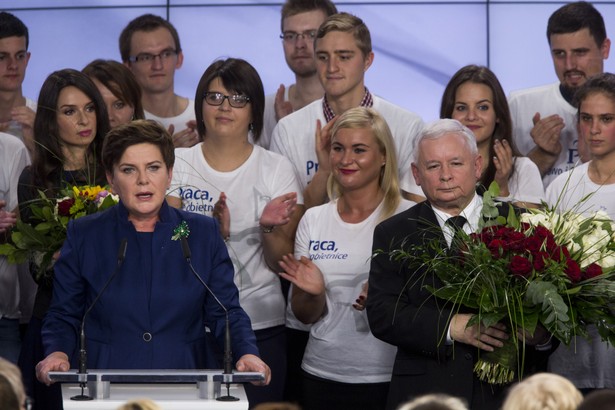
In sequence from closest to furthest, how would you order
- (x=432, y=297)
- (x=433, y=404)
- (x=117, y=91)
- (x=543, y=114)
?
(x=433, y=404), (x=432, y=297), (x=117, y=91), (x=543, y=114)

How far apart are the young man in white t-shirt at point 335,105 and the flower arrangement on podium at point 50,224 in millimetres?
1140

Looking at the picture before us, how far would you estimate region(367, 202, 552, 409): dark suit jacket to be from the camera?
4242 mm

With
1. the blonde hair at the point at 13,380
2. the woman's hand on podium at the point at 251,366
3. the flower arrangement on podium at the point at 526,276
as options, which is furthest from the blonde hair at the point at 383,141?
the blonde hair at the point at 13,380

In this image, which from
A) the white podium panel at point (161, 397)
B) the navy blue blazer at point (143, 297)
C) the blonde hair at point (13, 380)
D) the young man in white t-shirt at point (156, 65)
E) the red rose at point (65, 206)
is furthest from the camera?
the young man in white t-shirt at point (156, 65)

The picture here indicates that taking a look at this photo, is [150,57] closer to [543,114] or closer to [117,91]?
[117,91]

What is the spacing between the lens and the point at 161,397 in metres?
3.62

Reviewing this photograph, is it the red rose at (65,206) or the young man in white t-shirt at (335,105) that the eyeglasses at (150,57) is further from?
the red rose at (65,206)

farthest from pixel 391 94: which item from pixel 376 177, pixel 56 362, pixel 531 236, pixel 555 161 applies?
pixel 56 362

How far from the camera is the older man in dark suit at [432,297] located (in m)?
4.23

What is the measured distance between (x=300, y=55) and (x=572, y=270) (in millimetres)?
2643

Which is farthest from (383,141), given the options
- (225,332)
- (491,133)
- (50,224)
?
(225,332)

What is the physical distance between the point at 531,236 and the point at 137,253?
53.4 inches

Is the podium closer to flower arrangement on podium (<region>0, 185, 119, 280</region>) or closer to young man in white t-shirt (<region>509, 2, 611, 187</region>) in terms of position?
flower arrangement on podium (<region>0, 185, 119, 280</region>)

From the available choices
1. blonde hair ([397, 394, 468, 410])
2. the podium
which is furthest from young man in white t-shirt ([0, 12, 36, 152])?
blonde hair ([397, 394, 468, 410])
